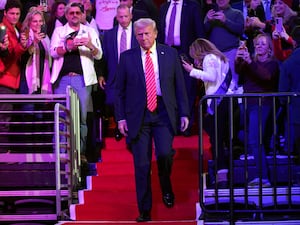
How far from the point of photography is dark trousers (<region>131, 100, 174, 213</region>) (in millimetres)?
7730

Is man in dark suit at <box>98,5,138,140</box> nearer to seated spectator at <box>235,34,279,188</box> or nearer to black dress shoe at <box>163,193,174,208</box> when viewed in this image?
seated spectator at <box>235,34,279,188</box>

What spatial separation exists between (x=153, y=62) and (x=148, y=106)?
17.9 inches

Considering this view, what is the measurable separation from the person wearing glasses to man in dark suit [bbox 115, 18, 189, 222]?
133 centimetres

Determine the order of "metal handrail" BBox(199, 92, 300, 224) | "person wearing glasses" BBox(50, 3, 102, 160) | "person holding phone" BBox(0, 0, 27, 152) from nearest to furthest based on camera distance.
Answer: "metal handrail" BBox(199, 92, 300, 224) → "person wearing glasses" BBox(50, 3, 102, 160) → "person holding phone" BBox(0, 0, 27, 152)

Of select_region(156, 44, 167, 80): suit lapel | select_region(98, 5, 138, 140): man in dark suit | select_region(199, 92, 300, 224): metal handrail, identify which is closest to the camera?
select_region(199, 92, 300, 224): metal handrail

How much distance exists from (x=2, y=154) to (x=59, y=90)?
3.28 feet

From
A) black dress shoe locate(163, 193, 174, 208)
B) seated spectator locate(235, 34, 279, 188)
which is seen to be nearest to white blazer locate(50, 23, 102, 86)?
seated spectator locate(235, 34, 279, 188)

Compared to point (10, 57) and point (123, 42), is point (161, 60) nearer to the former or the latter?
point (123, 42)

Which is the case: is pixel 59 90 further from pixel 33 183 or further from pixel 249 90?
pixel 249 90

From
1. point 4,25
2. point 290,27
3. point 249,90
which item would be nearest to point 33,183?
point 4,25

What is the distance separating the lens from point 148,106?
7797 mm

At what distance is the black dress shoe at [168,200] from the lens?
7.82 m

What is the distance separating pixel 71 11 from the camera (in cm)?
921

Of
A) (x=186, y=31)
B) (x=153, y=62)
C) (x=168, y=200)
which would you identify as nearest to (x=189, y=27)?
(x=186, y=31)
